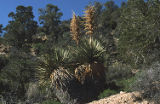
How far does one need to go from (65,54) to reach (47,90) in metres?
1.89

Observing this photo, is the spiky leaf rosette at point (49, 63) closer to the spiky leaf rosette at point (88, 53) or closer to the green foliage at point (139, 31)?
the spiky leaf rosette at point (88, 53)

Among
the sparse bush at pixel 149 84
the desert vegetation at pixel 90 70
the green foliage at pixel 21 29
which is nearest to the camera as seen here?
the sparse bush at pixel 149 84

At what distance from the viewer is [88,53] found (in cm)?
867

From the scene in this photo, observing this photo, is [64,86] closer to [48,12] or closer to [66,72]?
[66,72]

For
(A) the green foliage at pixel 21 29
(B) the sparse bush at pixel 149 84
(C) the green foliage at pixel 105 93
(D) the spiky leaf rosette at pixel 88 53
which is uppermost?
(A) the green foliage at pixel 21 29

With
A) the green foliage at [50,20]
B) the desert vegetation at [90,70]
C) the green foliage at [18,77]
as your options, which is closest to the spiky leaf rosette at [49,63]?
the desert vegetation at [90,70]

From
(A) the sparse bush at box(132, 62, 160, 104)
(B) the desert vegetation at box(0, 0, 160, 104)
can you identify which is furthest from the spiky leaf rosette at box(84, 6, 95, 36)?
(A) the sparse bush at box(132, 62, 160, 104)

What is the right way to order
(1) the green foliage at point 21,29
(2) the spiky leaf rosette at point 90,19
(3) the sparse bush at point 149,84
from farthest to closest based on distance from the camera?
(1) the green foliage at point 21,29
(2) the spiky leaf rosette at point 90,19
(3) the sparse bush at point 149,84

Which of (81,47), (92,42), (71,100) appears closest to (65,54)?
(81,47)

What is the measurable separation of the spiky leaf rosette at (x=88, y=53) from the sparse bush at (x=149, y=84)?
294 centimetres

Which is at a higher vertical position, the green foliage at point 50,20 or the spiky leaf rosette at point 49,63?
the green foliage at point 50,20

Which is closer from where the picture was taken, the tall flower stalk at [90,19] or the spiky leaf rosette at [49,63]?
the spiky leaf rosette at [49,63]

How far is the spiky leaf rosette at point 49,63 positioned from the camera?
814cm

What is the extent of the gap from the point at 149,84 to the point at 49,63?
173 inches
